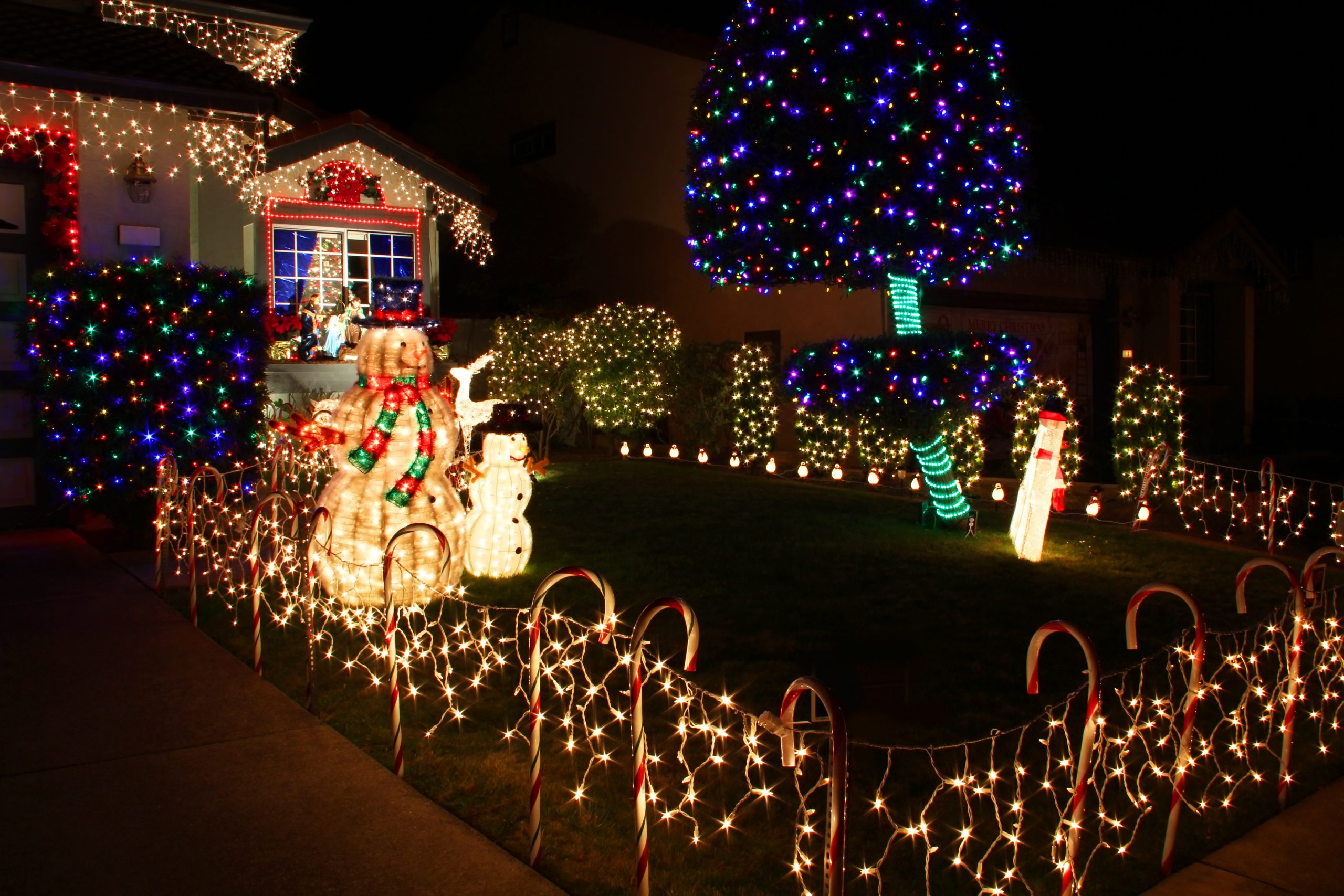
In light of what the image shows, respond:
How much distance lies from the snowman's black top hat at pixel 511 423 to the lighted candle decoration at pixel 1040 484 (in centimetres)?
411

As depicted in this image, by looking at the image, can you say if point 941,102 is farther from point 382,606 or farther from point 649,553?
point 382,606

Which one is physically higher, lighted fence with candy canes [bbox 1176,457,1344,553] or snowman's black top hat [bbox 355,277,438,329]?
snowman's black top hat [bbox 355,277,438,329]

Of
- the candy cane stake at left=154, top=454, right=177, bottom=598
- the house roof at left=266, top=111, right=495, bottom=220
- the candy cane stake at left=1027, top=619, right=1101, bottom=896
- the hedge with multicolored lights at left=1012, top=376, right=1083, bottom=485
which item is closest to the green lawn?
the candy cane stake at left=1027, top=619, right=1101, bottom=896

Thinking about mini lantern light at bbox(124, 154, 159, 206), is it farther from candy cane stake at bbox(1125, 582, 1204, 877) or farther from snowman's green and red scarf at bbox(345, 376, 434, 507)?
candy cane stake at bbox(1125, 582, 1204, 877)

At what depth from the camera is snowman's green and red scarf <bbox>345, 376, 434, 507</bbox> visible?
6492 millimetres

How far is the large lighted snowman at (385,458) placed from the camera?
648 centimetres

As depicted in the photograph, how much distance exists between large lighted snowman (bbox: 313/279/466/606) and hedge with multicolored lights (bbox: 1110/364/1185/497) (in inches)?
346

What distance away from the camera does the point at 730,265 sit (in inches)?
408

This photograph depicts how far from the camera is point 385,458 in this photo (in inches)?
257

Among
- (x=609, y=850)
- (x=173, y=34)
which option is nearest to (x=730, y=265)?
(x=609, y=850)

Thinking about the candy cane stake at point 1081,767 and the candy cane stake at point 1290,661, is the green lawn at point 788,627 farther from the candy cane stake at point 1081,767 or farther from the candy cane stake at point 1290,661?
the candy cane stake at point 1081,767

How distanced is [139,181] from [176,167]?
0.48 m

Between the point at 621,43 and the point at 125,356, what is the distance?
12.5 metres

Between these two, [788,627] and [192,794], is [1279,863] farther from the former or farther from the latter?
[192,794]
